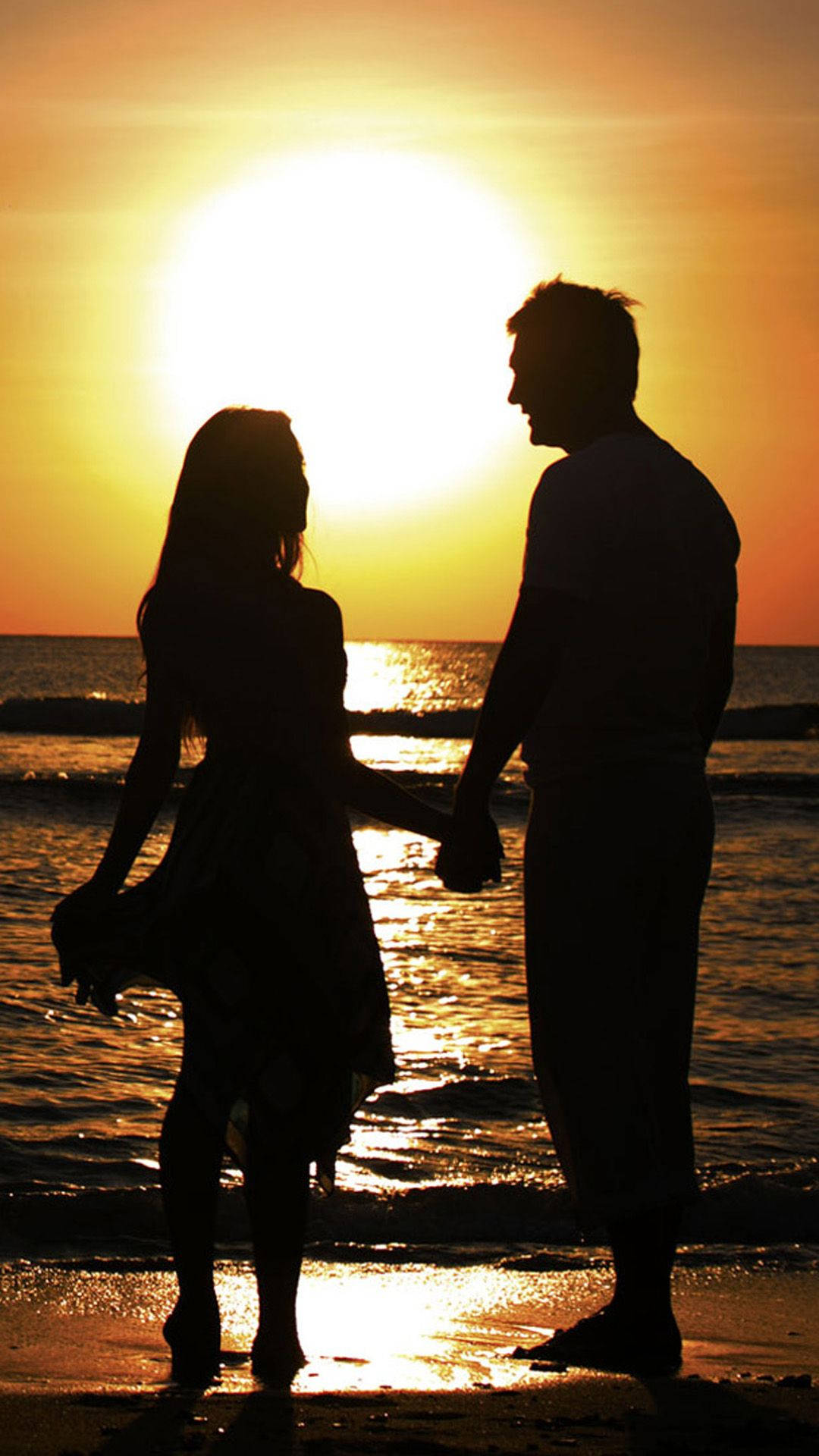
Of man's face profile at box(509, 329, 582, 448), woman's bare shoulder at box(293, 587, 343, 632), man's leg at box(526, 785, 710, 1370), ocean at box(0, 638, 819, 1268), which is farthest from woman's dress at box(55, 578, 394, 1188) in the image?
ocean at box(0, 638, 819, 1268)

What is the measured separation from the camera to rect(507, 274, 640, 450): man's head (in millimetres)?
3344

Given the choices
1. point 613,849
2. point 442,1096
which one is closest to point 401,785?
point 442,1096

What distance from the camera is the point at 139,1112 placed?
19.5ft

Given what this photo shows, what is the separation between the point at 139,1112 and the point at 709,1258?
2196 millimetres

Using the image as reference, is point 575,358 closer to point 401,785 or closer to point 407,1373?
point 407,1373

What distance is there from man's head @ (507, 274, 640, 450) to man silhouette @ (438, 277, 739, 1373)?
12 cm

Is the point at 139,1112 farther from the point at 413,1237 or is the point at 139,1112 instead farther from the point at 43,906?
the point at 43,906

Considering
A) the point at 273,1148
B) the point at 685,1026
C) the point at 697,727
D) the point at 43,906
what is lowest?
the point at 43,906

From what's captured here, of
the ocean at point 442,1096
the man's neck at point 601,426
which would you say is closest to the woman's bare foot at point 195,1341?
the ocean at point 442,1096

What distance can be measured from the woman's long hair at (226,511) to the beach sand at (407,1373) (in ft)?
3.88

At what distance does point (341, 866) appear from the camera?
316 centimetres

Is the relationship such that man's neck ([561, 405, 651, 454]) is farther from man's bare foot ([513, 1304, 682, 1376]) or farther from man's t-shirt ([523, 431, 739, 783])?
man's bare foot ([513, 1304, 682, 1376])

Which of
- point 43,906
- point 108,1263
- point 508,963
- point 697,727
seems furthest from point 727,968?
point 697,727

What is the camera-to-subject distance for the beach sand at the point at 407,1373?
8.51ft
